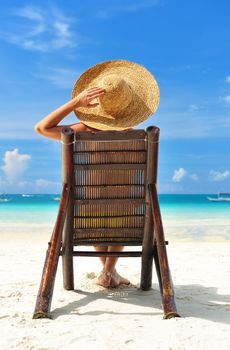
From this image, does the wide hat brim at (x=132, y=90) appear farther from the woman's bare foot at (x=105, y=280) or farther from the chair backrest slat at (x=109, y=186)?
the woman's bare foot at (x=105, y=280)

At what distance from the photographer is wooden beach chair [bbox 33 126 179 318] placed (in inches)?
128

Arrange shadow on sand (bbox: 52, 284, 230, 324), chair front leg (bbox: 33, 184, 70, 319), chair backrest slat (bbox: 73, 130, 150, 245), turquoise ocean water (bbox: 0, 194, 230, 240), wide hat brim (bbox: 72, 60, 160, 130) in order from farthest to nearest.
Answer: turquoise ocean water (bbox: 0, 194, 230, 240) → wide hat brim (bbox: 72, 60, 160, 130) → chair backrest slat (bbox: 73, 130, 150, 245) → shadow on sand (bbox: 52, 284, 230, 324) → chair front leg (bbox: 33, 184, 70, 319)

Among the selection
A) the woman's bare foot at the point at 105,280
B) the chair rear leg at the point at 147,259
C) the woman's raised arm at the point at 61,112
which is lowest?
the woman's bare foot at the point at 105,280

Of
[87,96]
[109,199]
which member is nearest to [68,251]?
[109,199]

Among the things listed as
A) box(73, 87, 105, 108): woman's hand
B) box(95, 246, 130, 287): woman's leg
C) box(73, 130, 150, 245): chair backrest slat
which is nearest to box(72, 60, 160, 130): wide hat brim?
box(73, 87, 105, 108): woman's hand

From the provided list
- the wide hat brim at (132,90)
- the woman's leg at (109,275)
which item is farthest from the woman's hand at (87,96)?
the woman's leg at (109,275)

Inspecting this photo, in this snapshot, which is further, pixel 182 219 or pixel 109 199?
pixel 182 219

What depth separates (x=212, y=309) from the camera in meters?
3.39

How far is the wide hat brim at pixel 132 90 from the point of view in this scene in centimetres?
372

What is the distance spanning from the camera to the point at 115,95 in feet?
11.9

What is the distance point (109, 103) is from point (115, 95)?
0.09 m

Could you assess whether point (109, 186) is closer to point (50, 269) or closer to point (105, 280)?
point (50, 269)

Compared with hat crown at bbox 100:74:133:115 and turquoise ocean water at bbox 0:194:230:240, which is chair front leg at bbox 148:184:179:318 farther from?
turquoise ocean water at bbox 0:194:230:240

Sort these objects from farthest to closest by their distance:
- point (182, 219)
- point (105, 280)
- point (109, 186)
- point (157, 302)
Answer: point (182, 219) < point (105, 280) < point (157, 302) < point (109, 186)
